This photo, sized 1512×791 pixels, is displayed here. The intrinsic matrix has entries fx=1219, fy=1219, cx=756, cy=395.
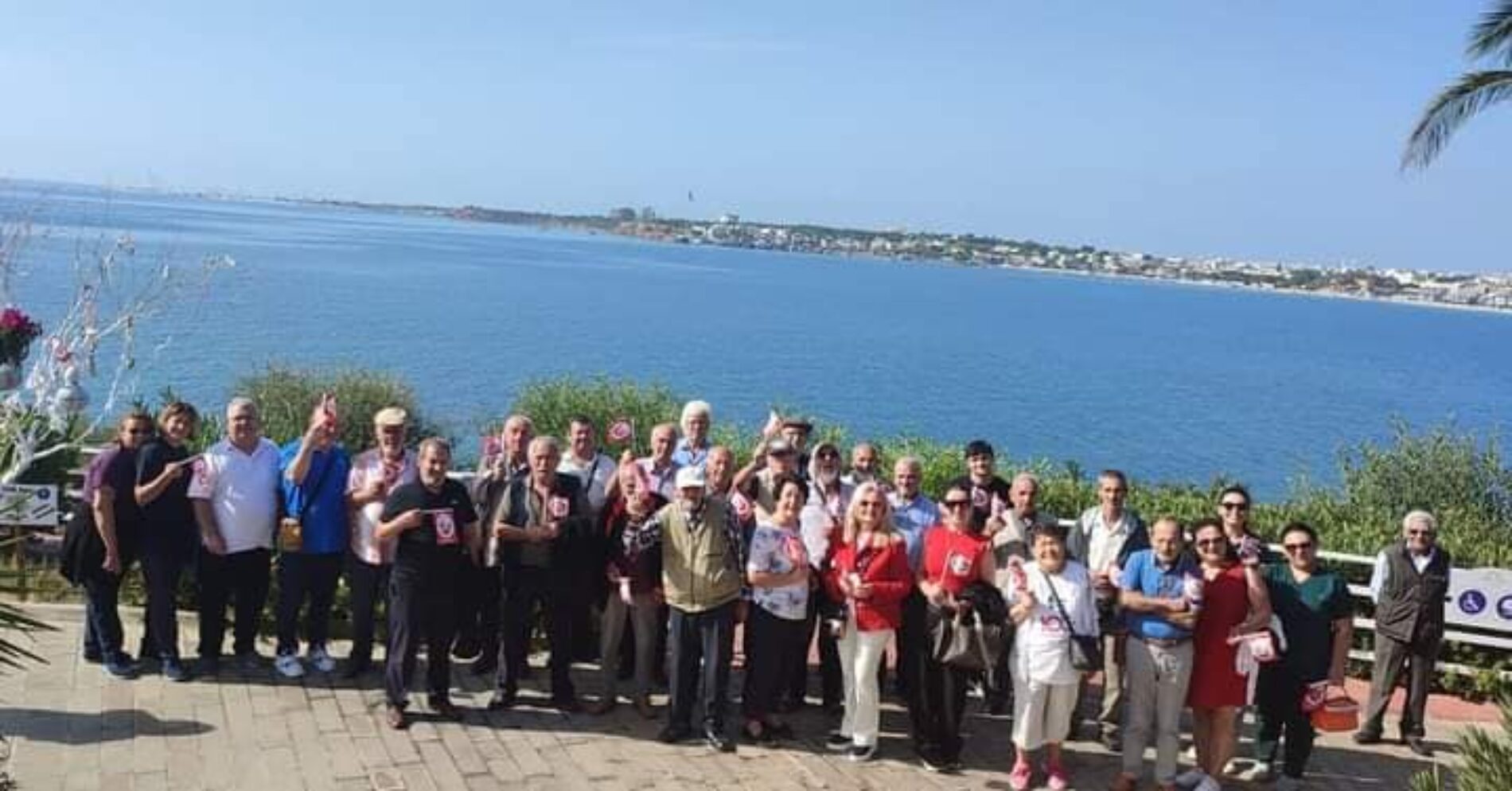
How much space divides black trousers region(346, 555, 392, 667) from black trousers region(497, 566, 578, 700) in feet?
2.62

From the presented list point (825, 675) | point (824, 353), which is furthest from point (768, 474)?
point (824, 353)

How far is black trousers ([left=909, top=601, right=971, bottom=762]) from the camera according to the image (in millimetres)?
6965

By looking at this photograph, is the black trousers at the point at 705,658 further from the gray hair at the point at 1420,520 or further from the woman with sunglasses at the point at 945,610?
the gray hair at the point at 1420,520

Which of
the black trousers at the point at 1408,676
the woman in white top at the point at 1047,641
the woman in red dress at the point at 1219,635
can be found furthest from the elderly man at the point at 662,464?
the black trousers at the point at 1408,676

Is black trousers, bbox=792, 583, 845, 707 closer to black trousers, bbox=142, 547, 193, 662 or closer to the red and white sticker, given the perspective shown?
the red and white sticker

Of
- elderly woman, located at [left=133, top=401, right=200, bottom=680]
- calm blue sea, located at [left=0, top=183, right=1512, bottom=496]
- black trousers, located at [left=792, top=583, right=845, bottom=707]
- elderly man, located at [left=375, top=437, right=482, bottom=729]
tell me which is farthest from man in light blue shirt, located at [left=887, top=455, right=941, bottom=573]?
calm blue sea, located at [left=0, top=183, right=1512, bottom=496]

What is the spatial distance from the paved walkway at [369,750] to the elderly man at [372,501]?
1.89 feet

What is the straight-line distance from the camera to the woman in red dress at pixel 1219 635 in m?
6.57

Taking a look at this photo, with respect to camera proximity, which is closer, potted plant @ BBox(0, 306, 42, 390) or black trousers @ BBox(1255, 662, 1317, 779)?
potted plant @ BBox(0, 306, 42, 390)

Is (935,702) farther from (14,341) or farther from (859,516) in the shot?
(14,341)

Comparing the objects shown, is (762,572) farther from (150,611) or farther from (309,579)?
(150,611)

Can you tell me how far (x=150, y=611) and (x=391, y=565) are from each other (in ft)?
5.09

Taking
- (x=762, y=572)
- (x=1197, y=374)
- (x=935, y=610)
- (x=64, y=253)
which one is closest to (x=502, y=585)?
(x=762, y=572)

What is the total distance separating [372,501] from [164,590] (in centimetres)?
134
